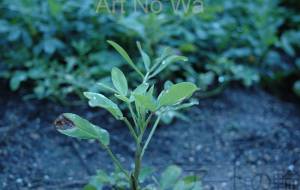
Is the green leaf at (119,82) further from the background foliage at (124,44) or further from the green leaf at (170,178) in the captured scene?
the background foliage at (124,44)

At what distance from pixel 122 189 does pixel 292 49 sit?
117 cm

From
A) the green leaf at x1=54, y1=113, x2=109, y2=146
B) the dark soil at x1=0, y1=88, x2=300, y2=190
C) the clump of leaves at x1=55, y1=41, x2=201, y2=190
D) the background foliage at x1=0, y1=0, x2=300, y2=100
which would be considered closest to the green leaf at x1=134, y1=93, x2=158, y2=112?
the clump of leaves at x1=55, y1=41, x2=201, y2=190

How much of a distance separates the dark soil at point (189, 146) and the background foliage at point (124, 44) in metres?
0.09

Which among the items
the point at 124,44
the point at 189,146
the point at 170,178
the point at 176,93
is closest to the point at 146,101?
the point at 176,93

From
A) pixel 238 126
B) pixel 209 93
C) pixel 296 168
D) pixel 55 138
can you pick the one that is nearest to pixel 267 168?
pixel 296 168

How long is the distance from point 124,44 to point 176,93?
0.95 meters

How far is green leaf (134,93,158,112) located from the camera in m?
1.11

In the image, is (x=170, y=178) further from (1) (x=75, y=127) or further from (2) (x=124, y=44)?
(2) (x=124, y=44)

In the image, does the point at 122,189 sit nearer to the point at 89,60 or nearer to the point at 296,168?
the point at 296,168

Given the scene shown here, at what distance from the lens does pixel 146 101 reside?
1124 millimetres

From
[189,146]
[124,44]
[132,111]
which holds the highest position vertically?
[132,111]

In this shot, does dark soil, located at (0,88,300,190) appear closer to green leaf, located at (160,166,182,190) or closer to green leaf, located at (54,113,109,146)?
green leaf, located at (160,166,182,190)

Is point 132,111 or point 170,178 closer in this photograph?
point 132,111

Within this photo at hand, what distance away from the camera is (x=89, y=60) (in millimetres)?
1991
